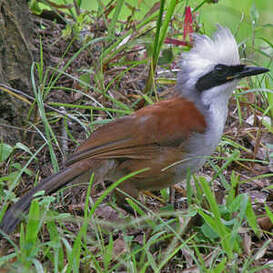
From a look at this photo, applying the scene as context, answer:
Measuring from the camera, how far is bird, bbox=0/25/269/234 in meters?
4.34

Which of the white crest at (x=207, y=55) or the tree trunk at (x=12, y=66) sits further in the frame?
the tree trunk at (x=12, y=66)

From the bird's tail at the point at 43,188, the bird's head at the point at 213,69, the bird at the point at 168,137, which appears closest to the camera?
the bird's tail at the point at 43,188

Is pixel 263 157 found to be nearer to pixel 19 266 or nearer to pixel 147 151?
pixel 147 151

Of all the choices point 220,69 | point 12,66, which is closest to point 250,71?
point 220,69

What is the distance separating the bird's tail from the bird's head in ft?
3.35

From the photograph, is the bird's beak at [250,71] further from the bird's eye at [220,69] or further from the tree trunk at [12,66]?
the tree trunk at [12,66]

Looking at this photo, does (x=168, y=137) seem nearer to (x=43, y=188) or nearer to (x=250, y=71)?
(x=250, y=71)

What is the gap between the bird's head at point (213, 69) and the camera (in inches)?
176

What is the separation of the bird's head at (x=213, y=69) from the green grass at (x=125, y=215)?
52cm

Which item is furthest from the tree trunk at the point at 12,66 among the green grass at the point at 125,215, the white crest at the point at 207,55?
the white crest at the point at 207,55

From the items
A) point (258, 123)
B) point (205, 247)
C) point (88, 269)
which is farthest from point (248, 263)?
point (258, 123)

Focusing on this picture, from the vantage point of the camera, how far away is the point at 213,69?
454cm

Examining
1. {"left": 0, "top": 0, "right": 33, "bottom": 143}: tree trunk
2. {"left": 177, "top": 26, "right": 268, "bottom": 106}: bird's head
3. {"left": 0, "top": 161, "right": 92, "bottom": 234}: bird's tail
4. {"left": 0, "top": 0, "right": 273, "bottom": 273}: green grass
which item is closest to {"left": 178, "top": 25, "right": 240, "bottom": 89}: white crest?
{"left": 177, "top": 26, "right": 268, "bottom": 106}: bird's head

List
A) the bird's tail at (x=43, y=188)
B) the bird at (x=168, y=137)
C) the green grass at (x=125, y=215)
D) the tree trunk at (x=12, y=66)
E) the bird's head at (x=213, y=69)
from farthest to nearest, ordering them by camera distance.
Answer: the tree trunk at (x=12, y=66), the bird's head at (x=213, y=69), the bird at (x=168, y=137), the bird's tail at (x=43, y=188), the green grass at (x=125, y=215)
